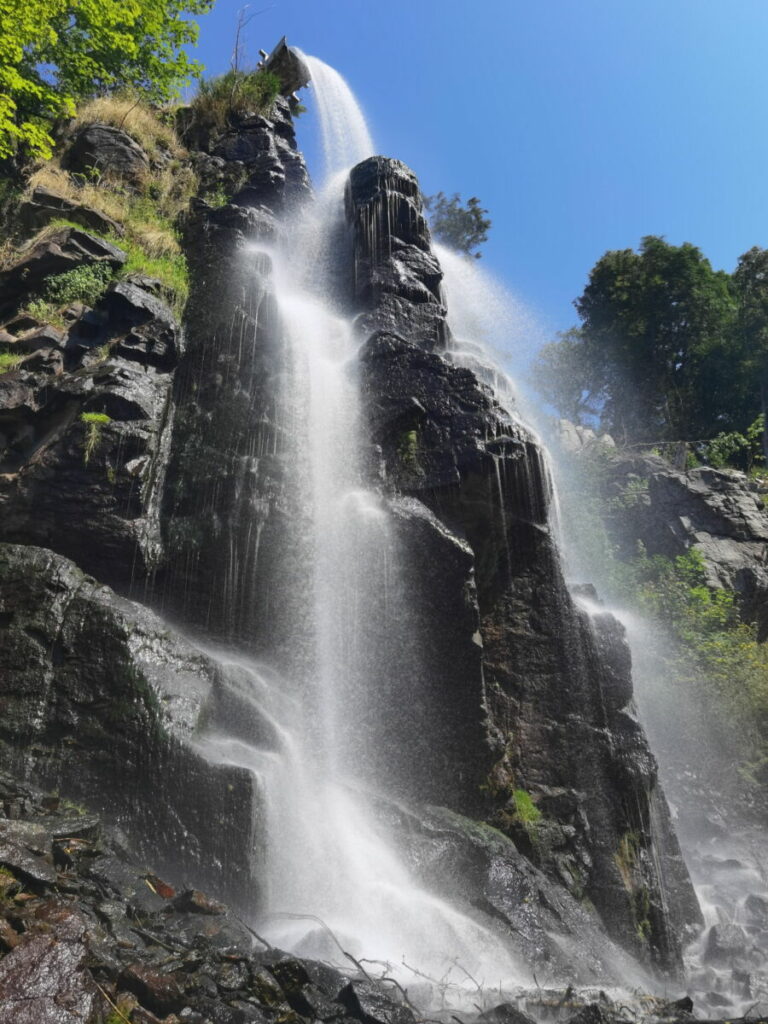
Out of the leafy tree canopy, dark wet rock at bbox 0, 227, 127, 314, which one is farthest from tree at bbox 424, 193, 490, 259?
dark wet rock at bbox 0, 227, 127, 314

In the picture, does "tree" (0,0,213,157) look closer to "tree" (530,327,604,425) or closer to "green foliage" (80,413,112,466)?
"green foliage" (80,413,112,466)

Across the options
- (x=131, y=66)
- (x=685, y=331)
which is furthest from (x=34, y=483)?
(x=685, y=331)

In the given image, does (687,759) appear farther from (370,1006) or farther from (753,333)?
(753,333)

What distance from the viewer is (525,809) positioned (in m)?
10.7

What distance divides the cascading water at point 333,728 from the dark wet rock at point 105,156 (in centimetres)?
563

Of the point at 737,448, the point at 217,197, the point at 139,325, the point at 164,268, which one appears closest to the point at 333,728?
the point at 139,325

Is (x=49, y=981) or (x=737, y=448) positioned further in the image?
(x=737, y=448)

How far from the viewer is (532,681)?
11.7 metres

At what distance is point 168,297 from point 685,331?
1078 inches

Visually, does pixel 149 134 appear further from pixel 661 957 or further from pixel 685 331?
pixel 685 331

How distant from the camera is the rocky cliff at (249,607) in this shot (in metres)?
7.66

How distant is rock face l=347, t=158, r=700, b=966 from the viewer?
10.5 m

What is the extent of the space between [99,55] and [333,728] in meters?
20.6

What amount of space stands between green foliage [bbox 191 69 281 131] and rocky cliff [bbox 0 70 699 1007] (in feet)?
30.1
